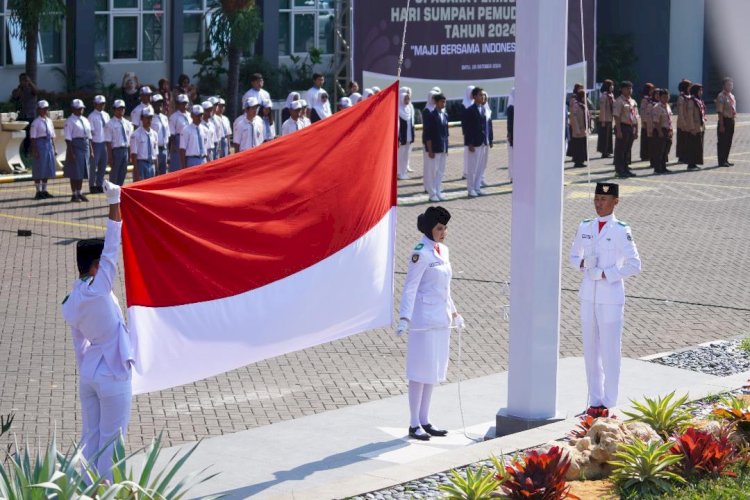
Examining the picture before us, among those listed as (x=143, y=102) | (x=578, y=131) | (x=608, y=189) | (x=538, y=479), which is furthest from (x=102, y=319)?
(x=578, y=131)

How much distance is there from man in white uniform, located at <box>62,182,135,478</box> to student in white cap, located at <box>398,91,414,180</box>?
58.9 ft

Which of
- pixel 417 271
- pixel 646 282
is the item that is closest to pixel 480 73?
pixel 646 282

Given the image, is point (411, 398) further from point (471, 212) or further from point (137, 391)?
point (471, 212)

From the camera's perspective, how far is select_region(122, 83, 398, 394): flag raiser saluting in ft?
25.0

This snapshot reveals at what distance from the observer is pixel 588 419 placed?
8.40 meters

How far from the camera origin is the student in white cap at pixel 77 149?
2177 cm

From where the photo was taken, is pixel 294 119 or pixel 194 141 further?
pixel 294 119

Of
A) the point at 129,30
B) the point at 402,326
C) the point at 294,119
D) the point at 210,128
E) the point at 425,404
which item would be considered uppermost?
the point at 129,30

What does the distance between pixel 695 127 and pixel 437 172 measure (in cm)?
834

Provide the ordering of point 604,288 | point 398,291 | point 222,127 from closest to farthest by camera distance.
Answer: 1. point 604,288
2. point 398,291
3. point 222,127

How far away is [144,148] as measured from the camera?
2147cm

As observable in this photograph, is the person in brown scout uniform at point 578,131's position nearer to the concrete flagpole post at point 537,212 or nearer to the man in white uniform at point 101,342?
the concrete flagpole post at point 537,212

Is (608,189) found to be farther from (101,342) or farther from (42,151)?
(42,151)

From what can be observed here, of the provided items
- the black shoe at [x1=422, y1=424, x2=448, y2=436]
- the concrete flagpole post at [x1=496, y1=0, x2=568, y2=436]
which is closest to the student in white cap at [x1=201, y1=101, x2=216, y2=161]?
the concrete flagpole post at [x1=496, y1=0, x2=568, y2=436]
